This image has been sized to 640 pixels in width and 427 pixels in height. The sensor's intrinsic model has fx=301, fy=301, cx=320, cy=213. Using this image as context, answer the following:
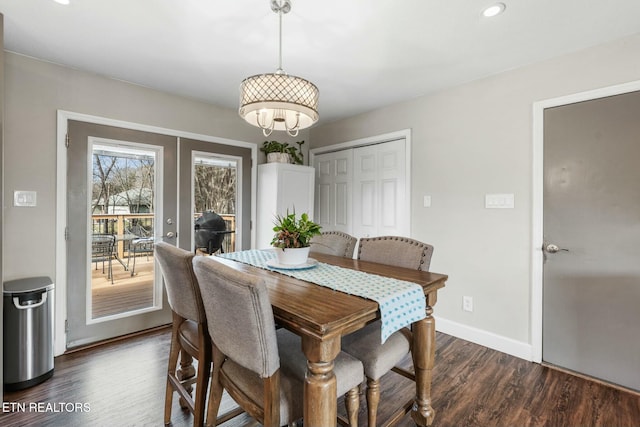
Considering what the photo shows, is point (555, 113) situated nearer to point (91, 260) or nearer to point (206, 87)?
point (206, 87)

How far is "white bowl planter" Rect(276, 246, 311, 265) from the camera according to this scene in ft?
5.84

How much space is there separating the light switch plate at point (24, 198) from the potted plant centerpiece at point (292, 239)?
77.7 inches

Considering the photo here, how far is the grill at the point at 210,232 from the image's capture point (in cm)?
322

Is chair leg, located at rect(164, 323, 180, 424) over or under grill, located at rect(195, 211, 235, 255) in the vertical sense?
under

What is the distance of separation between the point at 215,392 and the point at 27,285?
1.78 m

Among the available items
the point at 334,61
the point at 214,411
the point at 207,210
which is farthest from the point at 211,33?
the point at 214,411

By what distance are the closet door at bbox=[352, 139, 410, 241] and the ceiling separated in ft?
2.85

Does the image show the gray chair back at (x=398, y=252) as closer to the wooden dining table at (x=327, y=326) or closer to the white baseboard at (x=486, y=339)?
the wooden dining table at (x=327, y=326)

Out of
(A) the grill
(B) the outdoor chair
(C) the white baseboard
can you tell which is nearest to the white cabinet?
(A) the grill

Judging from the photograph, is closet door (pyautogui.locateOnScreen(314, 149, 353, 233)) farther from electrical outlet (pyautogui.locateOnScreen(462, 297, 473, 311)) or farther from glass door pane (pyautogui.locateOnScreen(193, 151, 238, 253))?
electrical outlet (pyautogui.locateOnScreen(462, 297, 473, 311))

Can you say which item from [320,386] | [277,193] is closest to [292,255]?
[320,386]

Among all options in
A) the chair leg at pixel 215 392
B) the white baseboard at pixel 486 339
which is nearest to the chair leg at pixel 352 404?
the chair leg at pixel 215 392

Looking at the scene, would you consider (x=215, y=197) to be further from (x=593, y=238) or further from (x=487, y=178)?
(x=593, y=238)

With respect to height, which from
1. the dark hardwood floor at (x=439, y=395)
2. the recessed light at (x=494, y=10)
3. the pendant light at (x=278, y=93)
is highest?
the recessed light at (x=494, y=10)
